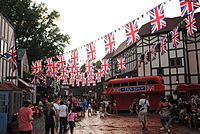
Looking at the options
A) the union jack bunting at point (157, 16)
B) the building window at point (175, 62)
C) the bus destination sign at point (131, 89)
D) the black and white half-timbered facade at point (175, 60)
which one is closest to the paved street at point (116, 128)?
the union jack bunting at point (157, 16)

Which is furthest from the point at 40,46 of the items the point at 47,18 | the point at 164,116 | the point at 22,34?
the point at 164,116

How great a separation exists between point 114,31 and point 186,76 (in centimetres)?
2019

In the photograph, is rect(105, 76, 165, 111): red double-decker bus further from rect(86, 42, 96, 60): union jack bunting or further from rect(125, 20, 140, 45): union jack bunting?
rect(125, 20, 140, 45): union jack bunting

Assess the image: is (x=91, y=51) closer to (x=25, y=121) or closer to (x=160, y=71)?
(x=25, y=121)

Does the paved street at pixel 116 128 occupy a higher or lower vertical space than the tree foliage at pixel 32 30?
lower

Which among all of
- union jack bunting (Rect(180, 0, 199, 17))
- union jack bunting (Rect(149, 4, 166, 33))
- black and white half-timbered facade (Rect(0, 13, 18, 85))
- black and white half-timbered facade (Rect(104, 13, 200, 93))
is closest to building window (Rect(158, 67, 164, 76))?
black and white half-timbered facade (Rect(104, 13, 200, 93))

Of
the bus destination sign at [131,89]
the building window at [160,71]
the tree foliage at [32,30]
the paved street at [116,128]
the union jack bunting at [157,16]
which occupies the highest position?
the tree foliage at [32,30]

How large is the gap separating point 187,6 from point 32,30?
25842mm

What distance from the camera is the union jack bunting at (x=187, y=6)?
39.8 feet

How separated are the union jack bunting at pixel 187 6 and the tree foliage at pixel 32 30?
79.7ft

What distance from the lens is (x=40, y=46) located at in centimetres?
3338

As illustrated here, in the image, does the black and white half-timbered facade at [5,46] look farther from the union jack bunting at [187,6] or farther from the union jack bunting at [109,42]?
the union jack bunting at [187,6]

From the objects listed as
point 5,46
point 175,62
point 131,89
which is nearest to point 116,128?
point 5,46

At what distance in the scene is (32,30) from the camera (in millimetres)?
33344
